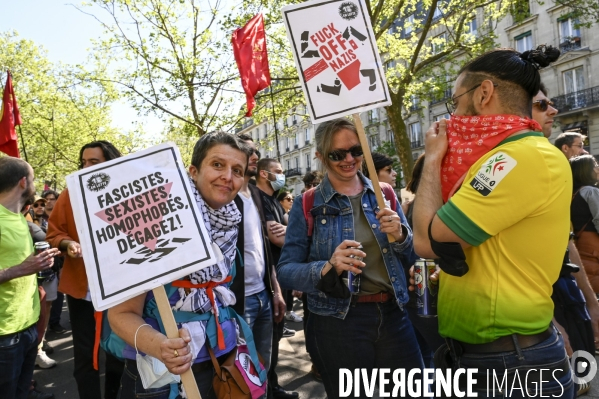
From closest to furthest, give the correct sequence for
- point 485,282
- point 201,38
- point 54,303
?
point 485,282, point 54,303, point 201,38

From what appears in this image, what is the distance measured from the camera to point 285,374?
16.7ft

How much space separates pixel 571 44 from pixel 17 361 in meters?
30.6

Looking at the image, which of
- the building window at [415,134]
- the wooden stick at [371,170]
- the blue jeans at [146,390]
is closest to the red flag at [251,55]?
the wooden stick at [371,170]

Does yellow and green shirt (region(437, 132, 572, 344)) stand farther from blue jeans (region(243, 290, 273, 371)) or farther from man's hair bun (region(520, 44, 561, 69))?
blue jeans (region(243, 290, 273, 371))

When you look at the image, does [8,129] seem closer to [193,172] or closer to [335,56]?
[193,172]

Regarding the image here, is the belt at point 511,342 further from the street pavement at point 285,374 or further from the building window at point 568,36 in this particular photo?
the building window at point 568,36

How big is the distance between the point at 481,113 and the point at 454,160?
8.3 inches

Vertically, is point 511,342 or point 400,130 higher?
point 511,342

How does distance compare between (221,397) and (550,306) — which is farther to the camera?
(221,397)

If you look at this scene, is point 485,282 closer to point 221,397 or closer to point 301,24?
point 221,397

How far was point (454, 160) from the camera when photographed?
6.08ft

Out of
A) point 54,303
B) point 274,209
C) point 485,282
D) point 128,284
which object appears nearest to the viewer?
point 485,282

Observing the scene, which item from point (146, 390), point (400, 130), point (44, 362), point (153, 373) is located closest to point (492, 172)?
point (153, 373)

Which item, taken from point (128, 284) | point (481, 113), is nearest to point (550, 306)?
point (481, 113)
